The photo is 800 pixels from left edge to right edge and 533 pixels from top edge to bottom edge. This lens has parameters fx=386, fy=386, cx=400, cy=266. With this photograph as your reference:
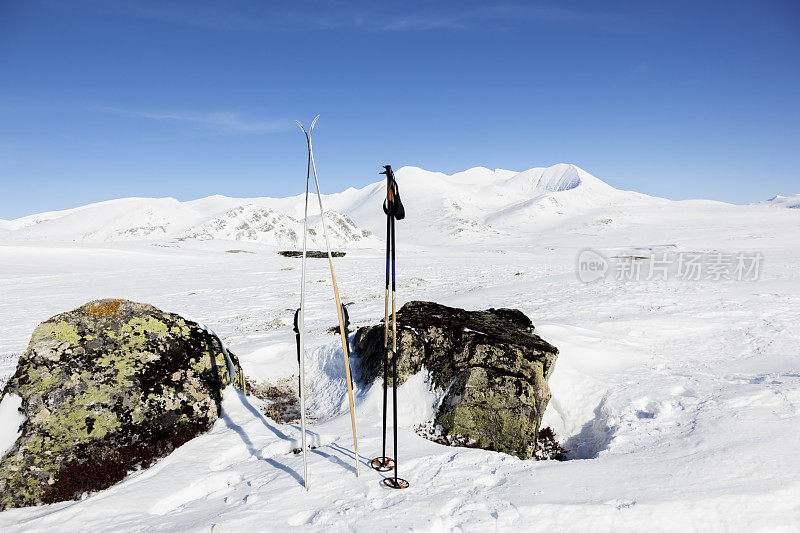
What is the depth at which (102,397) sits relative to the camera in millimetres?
5914

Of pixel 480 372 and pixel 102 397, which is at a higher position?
pixel 480 372

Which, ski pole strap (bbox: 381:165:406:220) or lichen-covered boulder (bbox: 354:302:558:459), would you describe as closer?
ski pole strap (bbox: 381:165:406:220)

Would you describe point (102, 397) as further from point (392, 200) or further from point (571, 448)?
point (571, 448)

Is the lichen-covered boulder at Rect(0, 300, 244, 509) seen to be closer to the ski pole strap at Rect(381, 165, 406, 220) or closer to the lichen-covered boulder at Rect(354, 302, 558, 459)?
the lichen-covered boulder at Rect(354, 302, 558, 459)

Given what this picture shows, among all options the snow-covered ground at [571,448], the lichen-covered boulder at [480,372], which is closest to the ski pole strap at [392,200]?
the snow-covered ground at [571,448]

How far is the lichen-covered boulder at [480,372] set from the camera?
20.9 feet

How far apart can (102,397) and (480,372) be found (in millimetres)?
A: 6020

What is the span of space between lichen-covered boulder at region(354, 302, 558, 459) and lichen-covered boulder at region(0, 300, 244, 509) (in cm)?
344

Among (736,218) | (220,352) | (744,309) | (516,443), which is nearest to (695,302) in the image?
(744,309)

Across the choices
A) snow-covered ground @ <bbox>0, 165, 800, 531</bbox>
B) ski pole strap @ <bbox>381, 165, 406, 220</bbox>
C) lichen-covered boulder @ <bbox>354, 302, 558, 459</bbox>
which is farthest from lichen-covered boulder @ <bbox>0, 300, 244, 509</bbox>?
ski pole strap @ <bbox>381, 165, 406, 220</bbox>

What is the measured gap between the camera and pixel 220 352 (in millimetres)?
7516

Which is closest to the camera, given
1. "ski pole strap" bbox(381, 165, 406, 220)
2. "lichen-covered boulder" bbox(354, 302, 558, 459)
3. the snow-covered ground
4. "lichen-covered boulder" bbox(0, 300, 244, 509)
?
the snow-covered ground

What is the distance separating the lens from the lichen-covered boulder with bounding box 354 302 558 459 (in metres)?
6.36

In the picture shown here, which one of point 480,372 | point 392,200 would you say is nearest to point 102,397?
point 392,200
